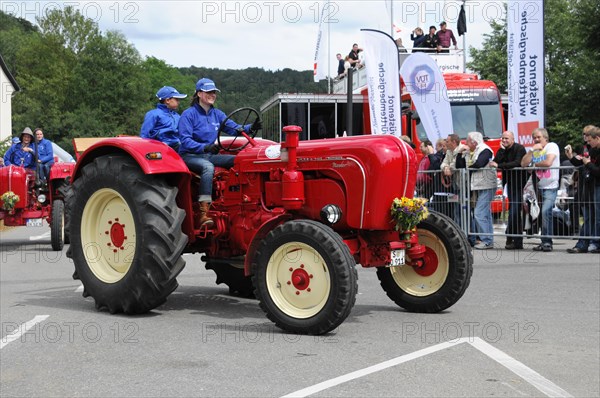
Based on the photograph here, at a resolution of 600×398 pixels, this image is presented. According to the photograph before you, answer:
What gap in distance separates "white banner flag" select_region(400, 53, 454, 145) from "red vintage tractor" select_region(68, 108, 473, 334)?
11393 millimetres

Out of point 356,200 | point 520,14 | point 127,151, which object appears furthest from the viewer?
point 520,14

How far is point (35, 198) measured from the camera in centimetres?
1680

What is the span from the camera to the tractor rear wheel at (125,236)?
790cm

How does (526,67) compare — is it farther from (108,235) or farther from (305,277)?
(305,277)

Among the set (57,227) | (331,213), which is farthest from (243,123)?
(57,227)

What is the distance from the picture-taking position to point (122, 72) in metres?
82.8

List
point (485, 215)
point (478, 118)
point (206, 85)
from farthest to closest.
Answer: point (478, 118) < point (485, 215) < point (206, 85)

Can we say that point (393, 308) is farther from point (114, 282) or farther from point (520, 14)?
point (520, 14)

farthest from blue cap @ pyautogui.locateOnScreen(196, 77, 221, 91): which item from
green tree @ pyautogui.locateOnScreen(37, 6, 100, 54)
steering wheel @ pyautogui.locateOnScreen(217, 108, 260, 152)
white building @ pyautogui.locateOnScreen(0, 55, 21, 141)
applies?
green tree @ pyautogui.locateOnScreen(37, 6, 100, 54)

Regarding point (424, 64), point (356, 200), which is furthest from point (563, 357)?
point (424, 64)

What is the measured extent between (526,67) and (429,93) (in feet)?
9.38

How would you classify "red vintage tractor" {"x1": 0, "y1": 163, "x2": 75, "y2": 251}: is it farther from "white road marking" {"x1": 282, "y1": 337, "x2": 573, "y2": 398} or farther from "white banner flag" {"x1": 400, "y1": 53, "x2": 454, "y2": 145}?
"white road marking" {"x1": 282, "y1": 337, "x2": 573, "y2": 398}

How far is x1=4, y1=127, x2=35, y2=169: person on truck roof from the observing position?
16859 mm

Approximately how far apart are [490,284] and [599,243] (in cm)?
421
